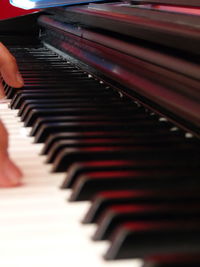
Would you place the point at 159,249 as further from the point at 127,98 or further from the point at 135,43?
the point at 135,43

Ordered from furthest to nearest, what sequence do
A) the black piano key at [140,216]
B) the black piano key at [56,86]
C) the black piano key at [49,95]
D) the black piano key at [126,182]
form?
1. the black piano key at [56,86]
2. the black piano key at [49,95]
3. the black piano key at [126,182]
4. the black piano key at [140,216]

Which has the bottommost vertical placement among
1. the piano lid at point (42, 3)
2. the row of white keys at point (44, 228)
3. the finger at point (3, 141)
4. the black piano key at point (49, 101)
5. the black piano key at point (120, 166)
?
the row of white keys at point (44, 228)

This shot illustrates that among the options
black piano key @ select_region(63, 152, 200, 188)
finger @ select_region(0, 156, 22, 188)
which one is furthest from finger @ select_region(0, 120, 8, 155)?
black piano key @ select_region(63, 152, 200, 188)

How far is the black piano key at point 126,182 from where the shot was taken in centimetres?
88

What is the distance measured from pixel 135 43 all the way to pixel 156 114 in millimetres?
403

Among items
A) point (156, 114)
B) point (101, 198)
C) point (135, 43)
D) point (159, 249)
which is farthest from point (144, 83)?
point (159, 249)

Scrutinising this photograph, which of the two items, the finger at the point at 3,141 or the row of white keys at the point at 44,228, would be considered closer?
the row of white keys at the point at 44,228

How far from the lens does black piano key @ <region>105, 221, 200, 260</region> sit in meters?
0.69

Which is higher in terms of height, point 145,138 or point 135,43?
point 135,43

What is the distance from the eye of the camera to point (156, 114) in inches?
51.3

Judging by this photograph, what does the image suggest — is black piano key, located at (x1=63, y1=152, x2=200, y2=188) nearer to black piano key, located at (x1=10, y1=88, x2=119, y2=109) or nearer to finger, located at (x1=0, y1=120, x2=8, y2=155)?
finger, located at (x1=0, y1=120, x2=8, y2=155)

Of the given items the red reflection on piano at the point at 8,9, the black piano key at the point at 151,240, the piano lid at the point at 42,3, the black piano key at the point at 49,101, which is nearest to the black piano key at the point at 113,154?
the black piano key at the point at 151,240

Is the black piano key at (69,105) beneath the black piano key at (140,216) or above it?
beneath

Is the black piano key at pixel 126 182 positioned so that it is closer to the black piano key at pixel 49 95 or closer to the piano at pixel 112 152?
the piano at pixel 112 152
